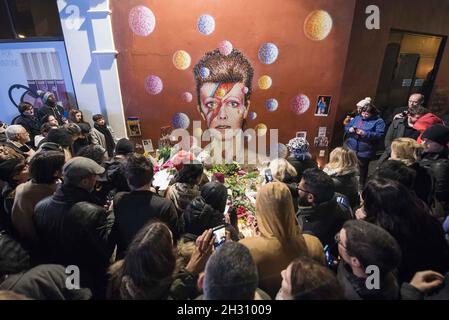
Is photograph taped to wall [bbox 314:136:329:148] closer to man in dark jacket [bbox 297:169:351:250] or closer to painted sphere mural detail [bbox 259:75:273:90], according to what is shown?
painted sphere mural detail [bbox 259:75:273:90]

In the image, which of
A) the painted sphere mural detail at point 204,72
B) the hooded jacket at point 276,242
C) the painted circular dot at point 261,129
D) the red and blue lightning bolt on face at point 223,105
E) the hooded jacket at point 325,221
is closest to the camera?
the hooded jacket at point 276,242

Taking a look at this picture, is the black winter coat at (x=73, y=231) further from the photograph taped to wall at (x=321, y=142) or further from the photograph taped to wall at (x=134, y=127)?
the photograph taped to wall at (x=321, y=142)

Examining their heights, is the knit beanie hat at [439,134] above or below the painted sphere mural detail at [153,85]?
below

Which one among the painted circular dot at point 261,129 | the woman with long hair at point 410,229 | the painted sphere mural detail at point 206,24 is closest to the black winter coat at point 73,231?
the woman with long hair at point 410,229

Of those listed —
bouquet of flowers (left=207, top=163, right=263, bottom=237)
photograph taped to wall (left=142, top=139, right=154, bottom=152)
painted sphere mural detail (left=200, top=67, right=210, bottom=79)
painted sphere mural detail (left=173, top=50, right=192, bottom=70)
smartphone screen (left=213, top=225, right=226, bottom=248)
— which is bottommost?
bouquet of flowers (left=207, top=163, right=263, bottom=237)

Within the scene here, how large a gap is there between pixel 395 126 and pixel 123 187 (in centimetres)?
380

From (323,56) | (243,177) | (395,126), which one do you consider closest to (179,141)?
(243,177)

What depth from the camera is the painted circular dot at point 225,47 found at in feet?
14.2

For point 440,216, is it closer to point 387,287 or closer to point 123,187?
point 387,287

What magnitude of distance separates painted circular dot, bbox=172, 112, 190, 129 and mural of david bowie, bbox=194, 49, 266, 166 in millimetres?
306

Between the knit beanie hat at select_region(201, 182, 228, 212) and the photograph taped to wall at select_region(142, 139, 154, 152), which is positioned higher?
the knit beanie hat at select_region(201, 182, 228, 212)

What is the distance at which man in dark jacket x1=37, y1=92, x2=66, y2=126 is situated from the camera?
424 centimetres

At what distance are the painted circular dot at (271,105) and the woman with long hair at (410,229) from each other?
10.4ft

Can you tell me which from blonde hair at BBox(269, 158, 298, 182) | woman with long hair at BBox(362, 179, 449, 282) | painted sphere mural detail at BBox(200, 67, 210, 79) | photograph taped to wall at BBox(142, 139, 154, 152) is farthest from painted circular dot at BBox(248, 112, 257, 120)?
woman with long hair at BBox(362, 179, 449, 282)
